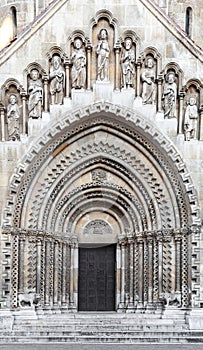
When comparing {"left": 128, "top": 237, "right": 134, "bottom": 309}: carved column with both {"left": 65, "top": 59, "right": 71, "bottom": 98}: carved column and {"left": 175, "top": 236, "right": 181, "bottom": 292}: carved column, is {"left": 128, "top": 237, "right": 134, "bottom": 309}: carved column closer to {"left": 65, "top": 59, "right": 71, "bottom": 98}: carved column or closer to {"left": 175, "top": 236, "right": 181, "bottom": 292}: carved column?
{"left": 175, "top": 236, "right": 181, "bottom": 292}: carved column

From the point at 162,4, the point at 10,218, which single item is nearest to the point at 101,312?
the point at 10,218

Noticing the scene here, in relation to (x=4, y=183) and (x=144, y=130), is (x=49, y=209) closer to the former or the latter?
(x=4, y=183)

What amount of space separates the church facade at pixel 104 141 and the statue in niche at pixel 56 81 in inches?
1.0

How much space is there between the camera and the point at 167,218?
22406 mm

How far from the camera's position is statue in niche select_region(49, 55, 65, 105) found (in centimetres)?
2216

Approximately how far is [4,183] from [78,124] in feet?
7.11

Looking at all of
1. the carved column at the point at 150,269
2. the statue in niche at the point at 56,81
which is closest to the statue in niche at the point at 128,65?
the statue in niche at the point at 56,81

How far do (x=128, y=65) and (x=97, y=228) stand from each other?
3993mm

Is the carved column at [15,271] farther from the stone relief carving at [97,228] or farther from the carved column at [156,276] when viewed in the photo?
the carved column at [156,276]

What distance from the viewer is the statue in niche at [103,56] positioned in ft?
73.0

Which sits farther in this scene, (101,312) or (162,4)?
(162,4)

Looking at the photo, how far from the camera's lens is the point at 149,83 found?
880 inches

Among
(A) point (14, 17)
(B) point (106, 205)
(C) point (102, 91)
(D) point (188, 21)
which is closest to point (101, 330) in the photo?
(B) point (106, 205)

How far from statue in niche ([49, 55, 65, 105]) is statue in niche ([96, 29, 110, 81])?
2.78ft
